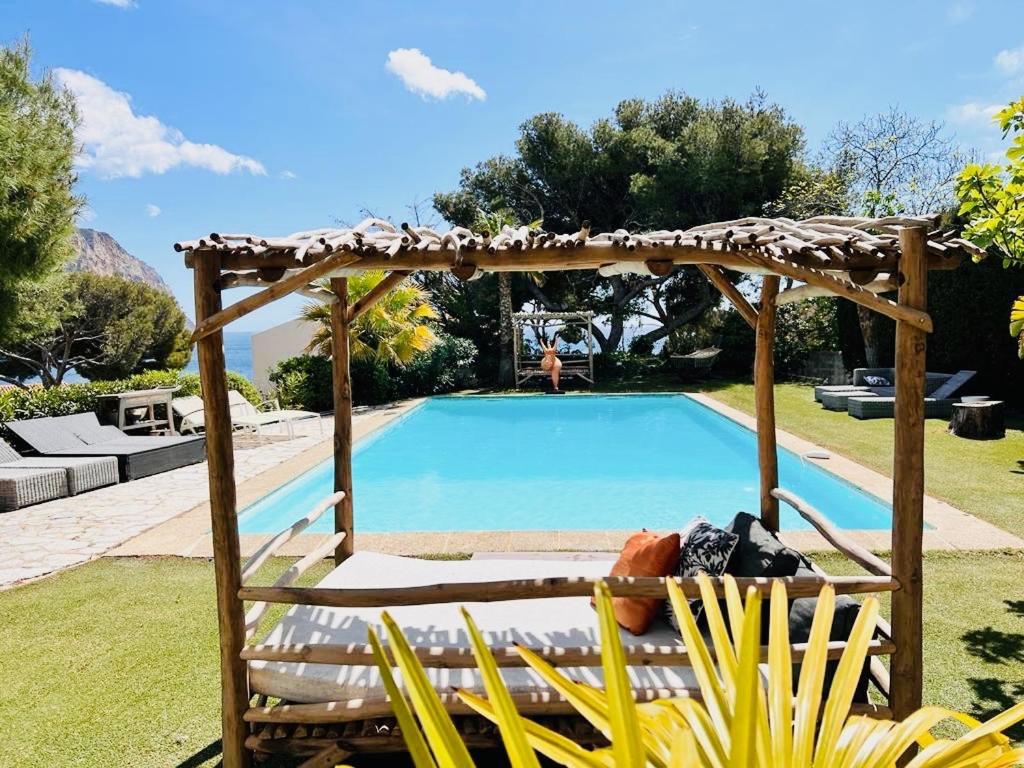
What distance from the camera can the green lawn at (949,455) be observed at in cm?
686

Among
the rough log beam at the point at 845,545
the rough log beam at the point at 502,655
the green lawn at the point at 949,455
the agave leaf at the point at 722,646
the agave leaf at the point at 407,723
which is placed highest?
the agave leaf at the point at 407,723

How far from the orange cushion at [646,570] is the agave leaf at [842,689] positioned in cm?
202

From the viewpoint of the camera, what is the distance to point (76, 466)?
27.9ft

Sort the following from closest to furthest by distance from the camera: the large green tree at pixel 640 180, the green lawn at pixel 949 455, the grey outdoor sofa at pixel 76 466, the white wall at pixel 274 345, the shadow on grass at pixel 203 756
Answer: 1. the shadow on grass at pixel 203 756
2. the green lawn at pixel 949 455
3. the grey outdoor sofa at pixel 76 466
4. the large green tree at pixel 640 180
5. the white wall at pixel 274 345

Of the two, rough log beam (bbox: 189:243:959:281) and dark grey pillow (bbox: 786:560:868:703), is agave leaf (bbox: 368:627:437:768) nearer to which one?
rough log beam (bbox: 189:243:959:281)

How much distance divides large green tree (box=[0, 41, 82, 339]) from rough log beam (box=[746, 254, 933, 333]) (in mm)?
11096

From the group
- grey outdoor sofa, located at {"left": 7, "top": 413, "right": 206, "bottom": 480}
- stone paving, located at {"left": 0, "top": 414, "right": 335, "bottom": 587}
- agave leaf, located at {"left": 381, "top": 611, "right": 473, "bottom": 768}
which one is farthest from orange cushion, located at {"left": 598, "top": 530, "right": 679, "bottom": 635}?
grey outdoor sofa, located at {"left": 7, "top": 413, "right": 206, "bottom": 480}

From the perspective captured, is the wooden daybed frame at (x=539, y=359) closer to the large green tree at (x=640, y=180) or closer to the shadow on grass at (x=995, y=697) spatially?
the large green tree at (x=640, y=180)

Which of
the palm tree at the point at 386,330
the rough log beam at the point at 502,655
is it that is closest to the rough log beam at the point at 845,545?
the rough log beam at the point at 502,655

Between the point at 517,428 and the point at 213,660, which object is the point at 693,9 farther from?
the point at 213,660

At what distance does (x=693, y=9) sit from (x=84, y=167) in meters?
13.2

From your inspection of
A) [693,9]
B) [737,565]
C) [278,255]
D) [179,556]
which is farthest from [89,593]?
[693,9]

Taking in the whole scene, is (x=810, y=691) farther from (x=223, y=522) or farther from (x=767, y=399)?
(x=767, y=399)

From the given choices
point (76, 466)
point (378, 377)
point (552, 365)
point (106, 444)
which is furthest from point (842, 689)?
point (552, 365)
